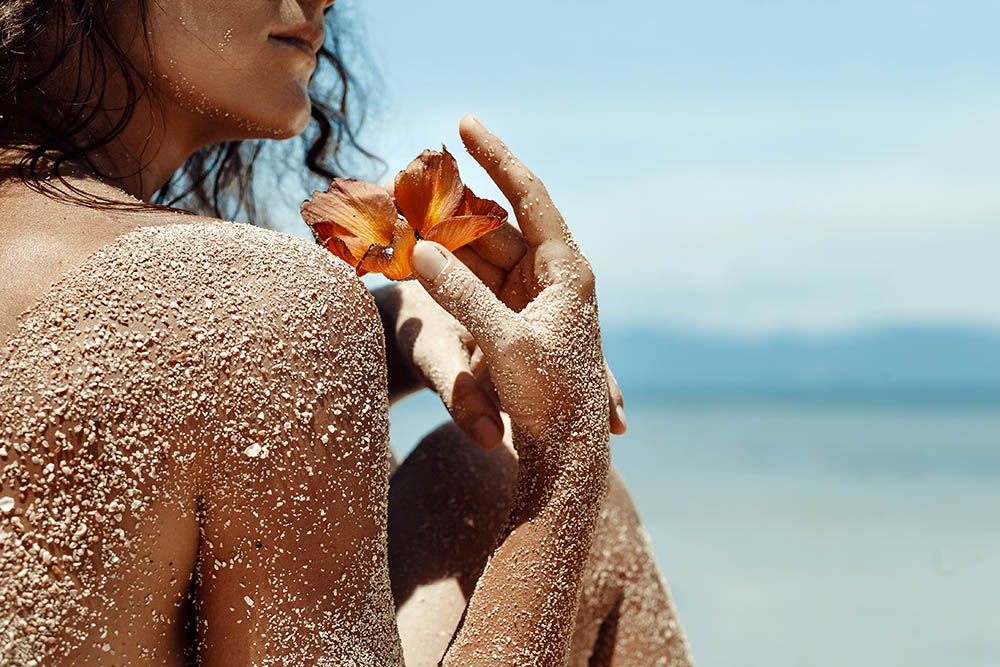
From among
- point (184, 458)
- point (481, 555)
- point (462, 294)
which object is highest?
point (462, 294)

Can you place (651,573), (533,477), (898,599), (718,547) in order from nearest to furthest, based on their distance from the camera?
(533,477) < (651,573) < (898,599) < (718,547)

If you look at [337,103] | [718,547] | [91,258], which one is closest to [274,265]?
[91,258]

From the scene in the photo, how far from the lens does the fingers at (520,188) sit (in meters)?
1.25

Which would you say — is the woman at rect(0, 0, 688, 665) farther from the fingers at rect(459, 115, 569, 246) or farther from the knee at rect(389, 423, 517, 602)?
the knee at rect(389, 423, 517, 602)

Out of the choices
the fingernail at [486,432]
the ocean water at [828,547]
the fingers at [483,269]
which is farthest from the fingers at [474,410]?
the ocean water at [828,547]

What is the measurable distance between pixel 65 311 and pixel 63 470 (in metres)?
0.14

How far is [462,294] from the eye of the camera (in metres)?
1.12

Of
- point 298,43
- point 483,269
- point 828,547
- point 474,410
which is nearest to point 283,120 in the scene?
point 298,43

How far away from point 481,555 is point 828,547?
7.64 meters

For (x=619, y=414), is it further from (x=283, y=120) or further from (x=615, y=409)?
(x=283, y=120)

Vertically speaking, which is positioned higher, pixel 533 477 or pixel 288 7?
pixel 288 7

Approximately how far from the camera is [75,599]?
2.98 ft

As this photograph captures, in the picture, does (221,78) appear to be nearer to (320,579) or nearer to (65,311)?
(65,311)

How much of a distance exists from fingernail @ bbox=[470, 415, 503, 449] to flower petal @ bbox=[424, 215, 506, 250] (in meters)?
0.21
